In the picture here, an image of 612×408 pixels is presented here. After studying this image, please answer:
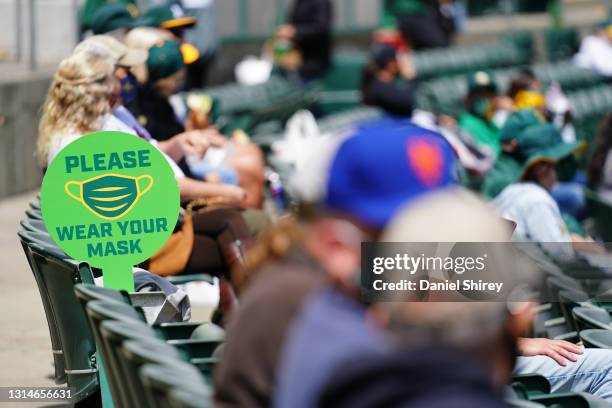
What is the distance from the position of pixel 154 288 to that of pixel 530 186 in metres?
2.19

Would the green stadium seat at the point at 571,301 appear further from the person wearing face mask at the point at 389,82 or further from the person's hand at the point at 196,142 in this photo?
the person wearing face mask at the point at 389,82

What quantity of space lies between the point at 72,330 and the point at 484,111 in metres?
7.50

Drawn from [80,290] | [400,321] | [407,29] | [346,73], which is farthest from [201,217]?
[407,29]

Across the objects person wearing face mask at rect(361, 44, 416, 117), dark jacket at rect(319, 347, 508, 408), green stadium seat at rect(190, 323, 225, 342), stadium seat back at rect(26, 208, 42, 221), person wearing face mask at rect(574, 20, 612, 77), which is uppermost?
dark jacket at rect(319, 347, 508, 408)

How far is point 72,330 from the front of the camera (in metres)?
4.76

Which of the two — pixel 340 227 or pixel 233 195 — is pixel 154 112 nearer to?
pixel 233 195

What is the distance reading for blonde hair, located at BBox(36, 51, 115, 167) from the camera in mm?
5105

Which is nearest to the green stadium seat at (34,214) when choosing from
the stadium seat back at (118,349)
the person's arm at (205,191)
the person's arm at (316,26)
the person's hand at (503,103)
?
the person's arm at (205,191)

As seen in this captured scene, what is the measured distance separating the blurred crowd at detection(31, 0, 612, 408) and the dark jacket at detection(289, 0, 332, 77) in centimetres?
360

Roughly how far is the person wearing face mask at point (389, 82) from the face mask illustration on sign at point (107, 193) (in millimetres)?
5881

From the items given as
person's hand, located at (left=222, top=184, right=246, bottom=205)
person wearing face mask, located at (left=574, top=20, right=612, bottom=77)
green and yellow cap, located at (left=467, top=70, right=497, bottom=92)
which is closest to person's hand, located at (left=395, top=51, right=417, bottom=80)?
green and yellow cap, located at (left=467, top=70, right=497, bottom=92)

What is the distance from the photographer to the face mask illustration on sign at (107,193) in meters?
4.38

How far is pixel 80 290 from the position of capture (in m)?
3.81

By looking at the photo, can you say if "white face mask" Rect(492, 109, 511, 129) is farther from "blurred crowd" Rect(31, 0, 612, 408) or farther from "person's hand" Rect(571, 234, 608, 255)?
"person's hand" Rect(571, 234, 608, 255)
